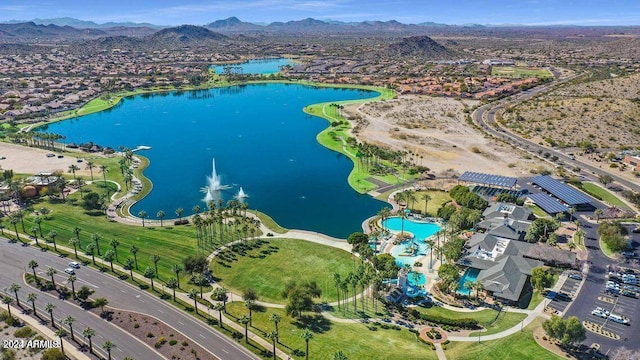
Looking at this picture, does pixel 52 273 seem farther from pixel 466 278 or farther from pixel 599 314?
pixel 599 314

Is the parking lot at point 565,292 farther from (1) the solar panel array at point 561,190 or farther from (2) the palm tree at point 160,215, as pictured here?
(2) the palm tree at point 160,215

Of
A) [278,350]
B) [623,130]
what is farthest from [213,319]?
[623,130]

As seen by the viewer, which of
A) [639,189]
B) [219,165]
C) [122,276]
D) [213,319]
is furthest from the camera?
[219,165]

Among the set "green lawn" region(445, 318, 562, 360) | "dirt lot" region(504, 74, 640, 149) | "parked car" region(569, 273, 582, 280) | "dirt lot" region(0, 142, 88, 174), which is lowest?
"green lawn" region(445, 318, 562, 360)

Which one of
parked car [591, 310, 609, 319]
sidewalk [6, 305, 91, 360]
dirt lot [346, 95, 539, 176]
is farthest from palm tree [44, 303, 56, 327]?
dirt lot [346, 95, 539, 176]

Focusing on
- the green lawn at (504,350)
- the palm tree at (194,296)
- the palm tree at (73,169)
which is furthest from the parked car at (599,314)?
the palm tree at (73,169)

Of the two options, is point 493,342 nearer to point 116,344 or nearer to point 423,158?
point 116,344

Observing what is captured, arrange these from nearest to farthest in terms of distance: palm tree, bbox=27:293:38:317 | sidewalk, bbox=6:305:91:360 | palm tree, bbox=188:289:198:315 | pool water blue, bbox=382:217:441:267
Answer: sidewalk, bbox=6:305:91:360, palm tree, bbox=27:293:38:317, palm tree, bbox=188:289:198:315, pool water blue, bbox=382:217:441:267

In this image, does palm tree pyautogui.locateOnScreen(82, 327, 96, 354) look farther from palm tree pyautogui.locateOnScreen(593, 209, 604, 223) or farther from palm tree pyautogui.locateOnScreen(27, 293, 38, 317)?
palm tree pyautogui.locateOnScreen(593, 209, 604, 223)
